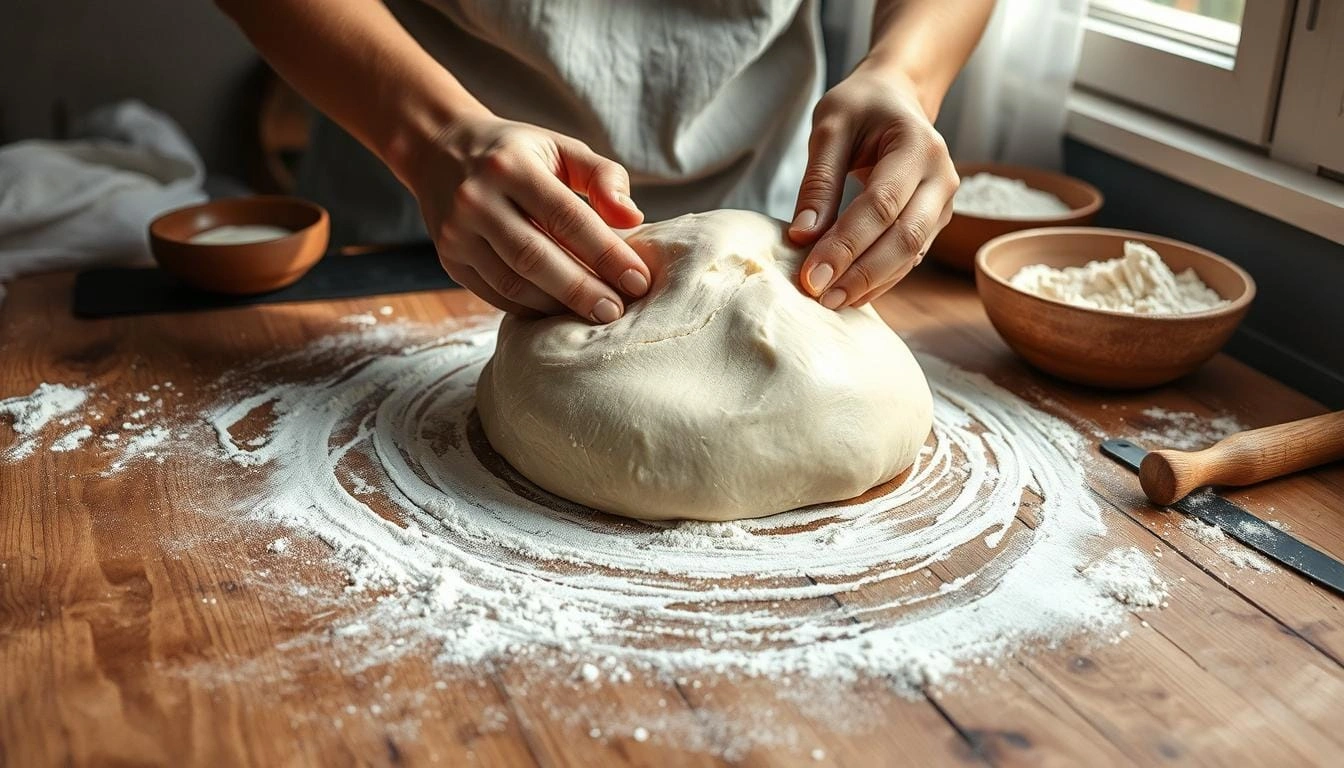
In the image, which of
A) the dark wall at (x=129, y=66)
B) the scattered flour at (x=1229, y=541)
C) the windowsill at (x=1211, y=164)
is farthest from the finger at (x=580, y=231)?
the dark wall at (x=129, y=66)

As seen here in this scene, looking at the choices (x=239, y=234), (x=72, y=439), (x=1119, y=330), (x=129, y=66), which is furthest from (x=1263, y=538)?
(x=129, y=66)

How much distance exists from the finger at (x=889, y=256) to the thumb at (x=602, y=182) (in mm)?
240

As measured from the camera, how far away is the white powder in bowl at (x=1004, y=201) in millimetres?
1872

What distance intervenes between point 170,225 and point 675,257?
882mm

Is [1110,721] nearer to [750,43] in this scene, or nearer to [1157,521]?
[1157,521]

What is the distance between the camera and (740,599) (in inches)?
41.9

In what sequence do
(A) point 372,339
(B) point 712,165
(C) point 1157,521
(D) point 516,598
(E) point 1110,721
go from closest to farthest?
(E) point 1110,721 < (D) point 516,598 < (C) point 1157,521 < (A) point 372,339 < (B) point 712,165

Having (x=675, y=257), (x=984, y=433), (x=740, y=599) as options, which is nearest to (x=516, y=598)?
(x=740, y=599)

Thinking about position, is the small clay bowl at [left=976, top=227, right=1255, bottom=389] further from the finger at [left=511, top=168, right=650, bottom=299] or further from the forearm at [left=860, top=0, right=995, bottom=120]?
the finger at [left=511, top=168, right=650, bottom=299]

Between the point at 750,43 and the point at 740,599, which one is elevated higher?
the point at 750,43

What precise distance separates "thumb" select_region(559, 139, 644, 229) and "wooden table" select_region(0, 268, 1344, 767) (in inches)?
19.8

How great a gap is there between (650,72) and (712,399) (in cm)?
68

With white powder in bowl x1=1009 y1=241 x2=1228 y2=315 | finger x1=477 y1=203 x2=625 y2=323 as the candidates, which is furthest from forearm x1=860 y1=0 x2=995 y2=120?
finger x1=477 y1=203 x2=625 y2=323

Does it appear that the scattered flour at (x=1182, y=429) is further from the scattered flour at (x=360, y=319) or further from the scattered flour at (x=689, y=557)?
the scattered flour at (x=360, y=319)
